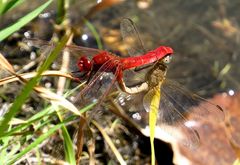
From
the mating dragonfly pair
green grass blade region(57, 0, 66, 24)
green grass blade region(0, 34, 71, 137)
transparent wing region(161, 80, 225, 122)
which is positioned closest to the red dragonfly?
the mating dragonfly pair

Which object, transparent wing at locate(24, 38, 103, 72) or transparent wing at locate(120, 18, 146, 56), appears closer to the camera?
transparent wing at locate(24, 38, 103, 72)

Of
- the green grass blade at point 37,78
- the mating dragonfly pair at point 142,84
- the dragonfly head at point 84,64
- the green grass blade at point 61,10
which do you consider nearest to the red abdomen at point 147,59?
the mating dragonfly pair at point 142,84

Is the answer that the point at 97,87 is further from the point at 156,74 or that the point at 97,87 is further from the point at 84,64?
the point at 156,74

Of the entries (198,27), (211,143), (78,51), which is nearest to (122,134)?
(211,143)

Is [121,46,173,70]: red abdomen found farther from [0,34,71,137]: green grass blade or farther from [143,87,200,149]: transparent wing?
[0,34,71,137]: green grass blade

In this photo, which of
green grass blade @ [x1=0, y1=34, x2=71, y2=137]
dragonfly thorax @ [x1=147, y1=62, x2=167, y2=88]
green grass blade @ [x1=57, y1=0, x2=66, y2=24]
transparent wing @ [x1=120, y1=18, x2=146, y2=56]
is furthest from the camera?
green grass blade @ [x1=57, y1=0, x2=66, y2=24]

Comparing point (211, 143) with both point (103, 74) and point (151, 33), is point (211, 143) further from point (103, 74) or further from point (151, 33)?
point (151, 33)

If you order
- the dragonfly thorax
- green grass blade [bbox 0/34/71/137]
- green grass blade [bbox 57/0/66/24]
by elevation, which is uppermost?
green grass blade [bbox 57/0/66/24]

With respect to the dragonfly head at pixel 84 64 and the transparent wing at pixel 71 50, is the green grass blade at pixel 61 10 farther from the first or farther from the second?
the dragonfly head at pixel 84 64
